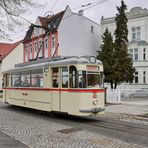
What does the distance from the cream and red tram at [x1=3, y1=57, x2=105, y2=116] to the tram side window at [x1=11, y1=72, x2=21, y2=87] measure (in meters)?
2.15

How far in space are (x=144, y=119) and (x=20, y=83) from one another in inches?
312

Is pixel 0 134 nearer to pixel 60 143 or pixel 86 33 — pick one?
pixel 60 143

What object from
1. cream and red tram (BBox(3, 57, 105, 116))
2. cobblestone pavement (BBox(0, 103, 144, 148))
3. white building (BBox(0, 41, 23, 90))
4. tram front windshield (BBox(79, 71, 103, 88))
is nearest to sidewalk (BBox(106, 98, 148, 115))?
tram front windshield (BBox(79, 71, 103, 88))

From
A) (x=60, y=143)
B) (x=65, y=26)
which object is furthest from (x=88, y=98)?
(x=65, y=26)

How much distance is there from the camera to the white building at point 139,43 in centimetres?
4309

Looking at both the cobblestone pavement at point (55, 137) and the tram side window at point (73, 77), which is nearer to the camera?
the cobblestone pavement at point (55, 137)

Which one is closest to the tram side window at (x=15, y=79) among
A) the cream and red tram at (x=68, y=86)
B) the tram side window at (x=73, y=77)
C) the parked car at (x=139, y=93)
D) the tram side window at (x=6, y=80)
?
the tram side window at (x=6, y=80)

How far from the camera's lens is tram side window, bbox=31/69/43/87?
59.3 ft

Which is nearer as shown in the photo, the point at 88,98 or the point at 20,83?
the point at 88,98

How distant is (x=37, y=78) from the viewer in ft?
61.0

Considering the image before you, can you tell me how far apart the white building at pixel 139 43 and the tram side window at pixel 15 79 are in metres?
23.8

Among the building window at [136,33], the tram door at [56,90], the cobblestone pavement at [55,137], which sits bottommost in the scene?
the cobblestone pavement at [55,137]

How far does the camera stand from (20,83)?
69.0 feet

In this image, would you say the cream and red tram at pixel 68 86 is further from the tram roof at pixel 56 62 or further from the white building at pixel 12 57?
the white building at pixel 12 57
